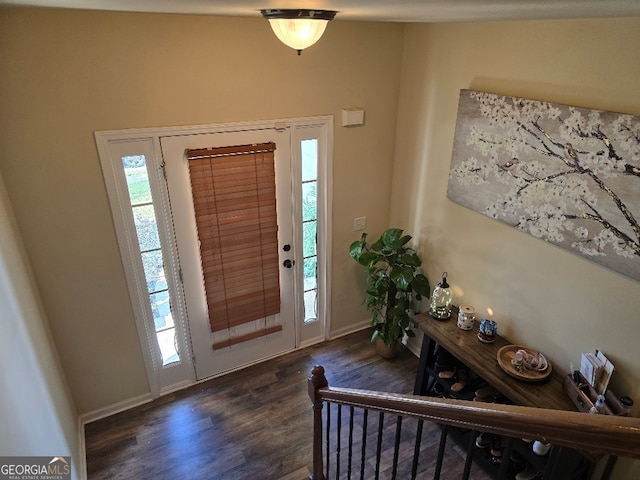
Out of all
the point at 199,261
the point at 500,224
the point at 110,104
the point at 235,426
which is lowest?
the point at 235,426

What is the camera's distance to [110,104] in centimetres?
252

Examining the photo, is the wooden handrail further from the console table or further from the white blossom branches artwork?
the white blossom branches artwork

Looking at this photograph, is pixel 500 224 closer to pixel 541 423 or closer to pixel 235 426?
pixel 541 423

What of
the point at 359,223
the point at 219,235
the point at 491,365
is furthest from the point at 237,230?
the point at 491,365

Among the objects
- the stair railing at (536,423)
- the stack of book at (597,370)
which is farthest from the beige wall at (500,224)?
the stair railing at (536,423)

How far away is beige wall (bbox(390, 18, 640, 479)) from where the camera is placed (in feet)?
6.87

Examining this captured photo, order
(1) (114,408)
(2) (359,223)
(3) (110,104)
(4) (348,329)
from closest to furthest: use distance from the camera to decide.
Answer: (3) (110,104) < (1) (114,408) < (2) (359,223) < (4) (348,329)

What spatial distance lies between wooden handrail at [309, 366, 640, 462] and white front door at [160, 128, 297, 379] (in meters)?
2.15

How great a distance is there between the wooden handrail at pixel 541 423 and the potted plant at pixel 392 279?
207 cm

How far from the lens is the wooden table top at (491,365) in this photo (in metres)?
2.37

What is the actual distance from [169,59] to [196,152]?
57 cm

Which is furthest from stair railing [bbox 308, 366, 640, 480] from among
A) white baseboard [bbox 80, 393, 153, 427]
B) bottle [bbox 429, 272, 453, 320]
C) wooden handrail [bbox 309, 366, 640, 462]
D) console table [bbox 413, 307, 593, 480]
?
white baseboard [bbox 80, 393, 153, 427]

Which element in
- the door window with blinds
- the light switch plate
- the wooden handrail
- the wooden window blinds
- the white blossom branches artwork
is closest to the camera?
the wooden handrail

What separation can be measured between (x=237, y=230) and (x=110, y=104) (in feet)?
3.80
